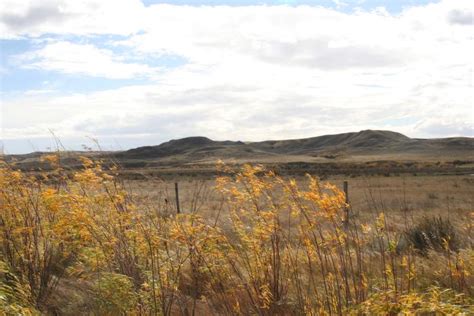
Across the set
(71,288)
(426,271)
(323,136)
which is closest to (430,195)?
(426,271)

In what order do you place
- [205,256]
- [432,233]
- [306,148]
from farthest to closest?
[306,148], [432,233], [205,256]

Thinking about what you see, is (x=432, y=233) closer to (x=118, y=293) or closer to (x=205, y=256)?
(x=205, y=256)

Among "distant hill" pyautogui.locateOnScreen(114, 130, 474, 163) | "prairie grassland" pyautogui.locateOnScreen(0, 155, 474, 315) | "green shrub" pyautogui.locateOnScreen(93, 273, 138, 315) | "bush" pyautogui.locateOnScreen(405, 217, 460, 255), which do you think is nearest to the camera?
"prairie grassland" pyautogui.locateOnScreen(0, 155, 474, 315)

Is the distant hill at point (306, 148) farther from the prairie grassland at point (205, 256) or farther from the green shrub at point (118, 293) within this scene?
the green shrub at point (118, 293)

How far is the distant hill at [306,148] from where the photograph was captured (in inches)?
5133

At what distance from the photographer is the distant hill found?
130 meters

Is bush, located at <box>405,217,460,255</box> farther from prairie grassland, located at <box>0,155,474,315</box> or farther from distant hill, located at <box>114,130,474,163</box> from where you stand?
distant hill, located at <box>114,130,474,163</box>

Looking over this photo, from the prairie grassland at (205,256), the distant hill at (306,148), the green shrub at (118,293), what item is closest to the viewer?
the prairie grassland at (205,256)

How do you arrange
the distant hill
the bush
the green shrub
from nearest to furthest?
1. the green shrub
2. the bush
3. the distant hill

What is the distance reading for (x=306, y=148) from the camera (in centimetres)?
16475

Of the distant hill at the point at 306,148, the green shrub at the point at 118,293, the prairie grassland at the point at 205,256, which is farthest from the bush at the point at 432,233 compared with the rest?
the distant hill at the point at 306,148

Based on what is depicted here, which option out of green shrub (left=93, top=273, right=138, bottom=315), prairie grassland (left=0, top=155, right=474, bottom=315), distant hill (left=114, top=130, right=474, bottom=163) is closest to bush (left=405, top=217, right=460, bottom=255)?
prairie grassland (left=0, top=155, right=474, bottom=315)

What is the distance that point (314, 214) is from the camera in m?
4.46

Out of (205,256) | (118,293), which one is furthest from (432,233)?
(118,293)
